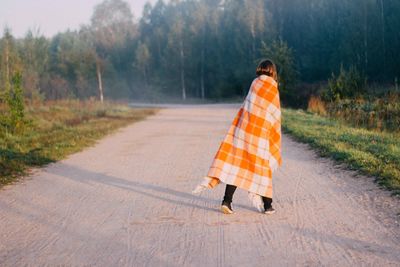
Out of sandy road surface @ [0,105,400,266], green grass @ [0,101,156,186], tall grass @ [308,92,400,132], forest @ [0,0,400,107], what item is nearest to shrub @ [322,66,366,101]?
forest @ [0,0,400,107]

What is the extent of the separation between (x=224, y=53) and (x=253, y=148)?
5781 centimetres

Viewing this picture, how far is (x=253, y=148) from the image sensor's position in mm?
5453

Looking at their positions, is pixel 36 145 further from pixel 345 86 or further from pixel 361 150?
pixel 345 86

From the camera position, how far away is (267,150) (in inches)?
217

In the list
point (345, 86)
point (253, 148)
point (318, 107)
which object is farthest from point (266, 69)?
point (345, 86)

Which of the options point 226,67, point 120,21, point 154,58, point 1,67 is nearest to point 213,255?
point 1,67

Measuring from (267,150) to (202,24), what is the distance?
205ft

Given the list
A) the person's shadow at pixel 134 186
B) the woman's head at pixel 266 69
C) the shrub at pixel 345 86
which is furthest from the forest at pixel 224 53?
the woman's head at pixel 266 69

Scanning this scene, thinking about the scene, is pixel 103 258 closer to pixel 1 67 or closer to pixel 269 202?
pixel 269 202

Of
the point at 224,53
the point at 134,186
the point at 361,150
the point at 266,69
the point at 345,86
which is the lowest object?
the point at 134,186

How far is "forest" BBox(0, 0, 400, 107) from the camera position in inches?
1549

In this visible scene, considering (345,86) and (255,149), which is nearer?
(255,149)

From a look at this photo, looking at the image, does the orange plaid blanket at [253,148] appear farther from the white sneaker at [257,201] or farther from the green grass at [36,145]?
the green grass at [36,145]

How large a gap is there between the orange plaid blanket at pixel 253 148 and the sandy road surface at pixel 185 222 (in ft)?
1.48
